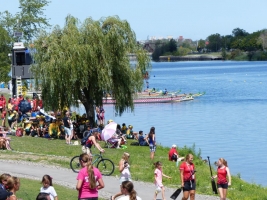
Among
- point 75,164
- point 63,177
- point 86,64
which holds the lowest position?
point 63,177

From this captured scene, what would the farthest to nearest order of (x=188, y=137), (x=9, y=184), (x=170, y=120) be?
1. (x=170, y=120)
2. (x=188, y=137)
3. (x=9, y=184)

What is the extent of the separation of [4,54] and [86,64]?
2500 centimetres

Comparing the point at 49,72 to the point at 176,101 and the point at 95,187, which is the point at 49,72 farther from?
the point at 176,101

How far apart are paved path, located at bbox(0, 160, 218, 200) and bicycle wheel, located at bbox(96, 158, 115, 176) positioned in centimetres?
40

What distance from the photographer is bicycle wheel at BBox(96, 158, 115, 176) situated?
68.1 feet

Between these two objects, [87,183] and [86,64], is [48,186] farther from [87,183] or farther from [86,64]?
[86,64]

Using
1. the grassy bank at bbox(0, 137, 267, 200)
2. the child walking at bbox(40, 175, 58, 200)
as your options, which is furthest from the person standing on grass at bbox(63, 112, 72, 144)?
the child walking at bbox(40, 175, 58, 200)

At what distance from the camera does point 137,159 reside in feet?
85.1

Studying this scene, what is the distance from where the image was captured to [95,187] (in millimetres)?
11594

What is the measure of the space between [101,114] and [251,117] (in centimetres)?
2442

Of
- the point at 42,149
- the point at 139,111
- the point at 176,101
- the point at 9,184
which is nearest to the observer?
the point at 9,184

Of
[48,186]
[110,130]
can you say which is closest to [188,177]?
[48,186]

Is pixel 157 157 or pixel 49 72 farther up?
pixel 49 72

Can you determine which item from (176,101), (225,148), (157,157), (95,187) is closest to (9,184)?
(95,187)
